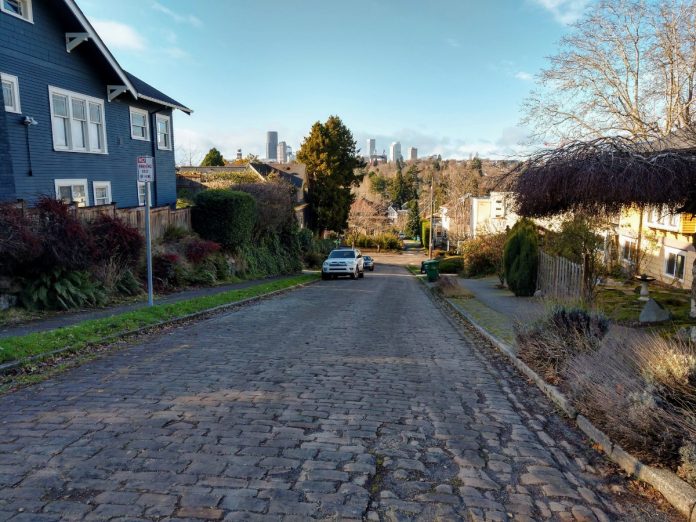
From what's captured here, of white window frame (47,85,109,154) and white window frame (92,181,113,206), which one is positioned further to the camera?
white window frame (92,181,113,206)

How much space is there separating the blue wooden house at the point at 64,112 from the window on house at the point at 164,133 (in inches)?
48.2

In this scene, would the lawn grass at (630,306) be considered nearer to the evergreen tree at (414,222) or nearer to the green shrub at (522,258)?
the green shrub at (522,258)

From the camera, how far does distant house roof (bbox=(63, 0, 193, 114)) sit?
16.7m

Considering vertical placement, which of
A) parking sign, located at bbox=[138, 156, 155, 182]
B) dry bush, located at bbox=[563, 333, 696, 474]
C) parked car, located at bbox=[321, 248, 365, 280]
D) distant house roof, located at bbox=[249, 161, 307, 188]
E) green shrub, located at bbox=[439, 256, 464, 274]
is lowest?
green shrub, located at bbox=[439, 256, 464, 274]

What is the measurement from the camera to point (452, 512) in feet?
11.0

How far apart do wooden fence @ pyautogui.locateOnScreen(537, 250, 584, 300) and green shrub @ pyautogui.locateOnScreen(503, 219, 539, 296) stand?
1.03 ft

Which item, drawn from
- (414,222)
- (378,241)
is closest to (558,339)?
(378,241)

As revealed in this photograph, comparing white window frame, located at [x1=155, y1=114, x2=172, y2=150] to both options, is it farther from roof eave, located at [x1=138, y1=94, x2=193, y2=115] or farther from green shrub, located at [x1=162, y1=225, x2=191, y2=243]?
green shrub, located at [x1=162, y1=225, x2=191, y2=243]

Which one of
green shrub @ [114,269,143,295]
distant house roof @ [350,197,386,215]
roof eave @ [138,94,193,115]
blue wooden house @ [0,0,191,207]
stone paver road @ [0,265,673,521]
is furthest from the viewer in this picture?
A: distant house roof @ [350,197,386,215]

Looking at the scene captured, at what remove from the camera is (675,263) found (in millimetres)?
20281

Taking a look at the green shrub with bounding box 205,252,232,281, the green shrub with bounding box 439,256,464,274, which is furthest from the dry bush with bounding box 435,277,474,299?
the green shrub with bounding box 439,256,464,274

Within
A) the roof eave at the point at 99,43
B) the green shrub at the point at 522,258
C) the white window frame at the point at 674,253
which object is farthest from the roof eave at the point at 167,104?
the white window frame at the point at 674,253

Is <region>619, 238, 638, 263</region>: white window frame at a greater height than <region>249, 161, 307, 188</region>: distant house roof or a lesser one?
lesser

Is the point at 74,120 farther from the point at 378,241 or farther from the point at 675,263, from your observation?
the point at 378,241
